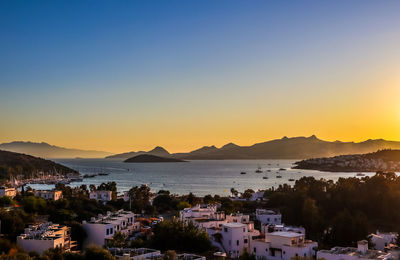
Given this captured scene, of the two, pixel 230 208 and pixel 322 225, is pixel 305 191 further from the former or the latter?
pixel 322 225

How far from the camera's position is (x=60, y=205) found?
A: 3391 cm

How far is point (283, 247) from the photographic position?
59.5ft

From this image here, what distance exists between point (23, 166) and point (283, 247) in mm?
111396

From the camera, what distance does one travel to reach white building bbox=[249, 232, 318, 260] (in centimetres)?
1775

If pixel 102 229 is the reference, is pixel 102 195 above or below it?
above

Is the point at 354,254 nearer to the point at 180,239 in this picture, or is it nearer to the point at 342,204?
the point at 180,239

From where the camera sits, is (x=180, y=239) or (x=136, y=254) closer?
Result: (x=136, y=254)

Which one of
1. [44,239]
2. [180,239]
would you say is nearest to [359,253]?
[180,239]

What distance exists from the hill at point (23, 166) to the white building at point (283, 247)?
9120 centimetres

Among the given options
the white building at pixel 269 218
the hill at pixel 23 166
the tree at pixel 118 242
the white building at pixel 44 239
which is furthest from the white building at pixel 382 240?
the hill at pixel 23 166

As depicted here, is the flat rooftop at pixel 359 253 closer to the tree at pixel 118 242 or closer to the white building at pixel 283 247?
the white building at pixel 283 247

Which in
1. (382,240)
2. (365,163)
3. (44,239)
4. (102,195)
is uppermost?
(365,163)

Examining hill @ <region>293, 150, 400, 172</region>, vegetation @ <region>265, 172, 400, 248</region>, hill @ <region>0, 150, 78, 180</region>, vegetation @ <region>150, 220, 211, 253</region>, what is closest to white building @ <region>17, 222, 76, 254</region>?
vegetation @ <region>150, 220, 211, 253</region>

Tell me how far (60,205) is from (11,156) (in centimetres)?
10481
